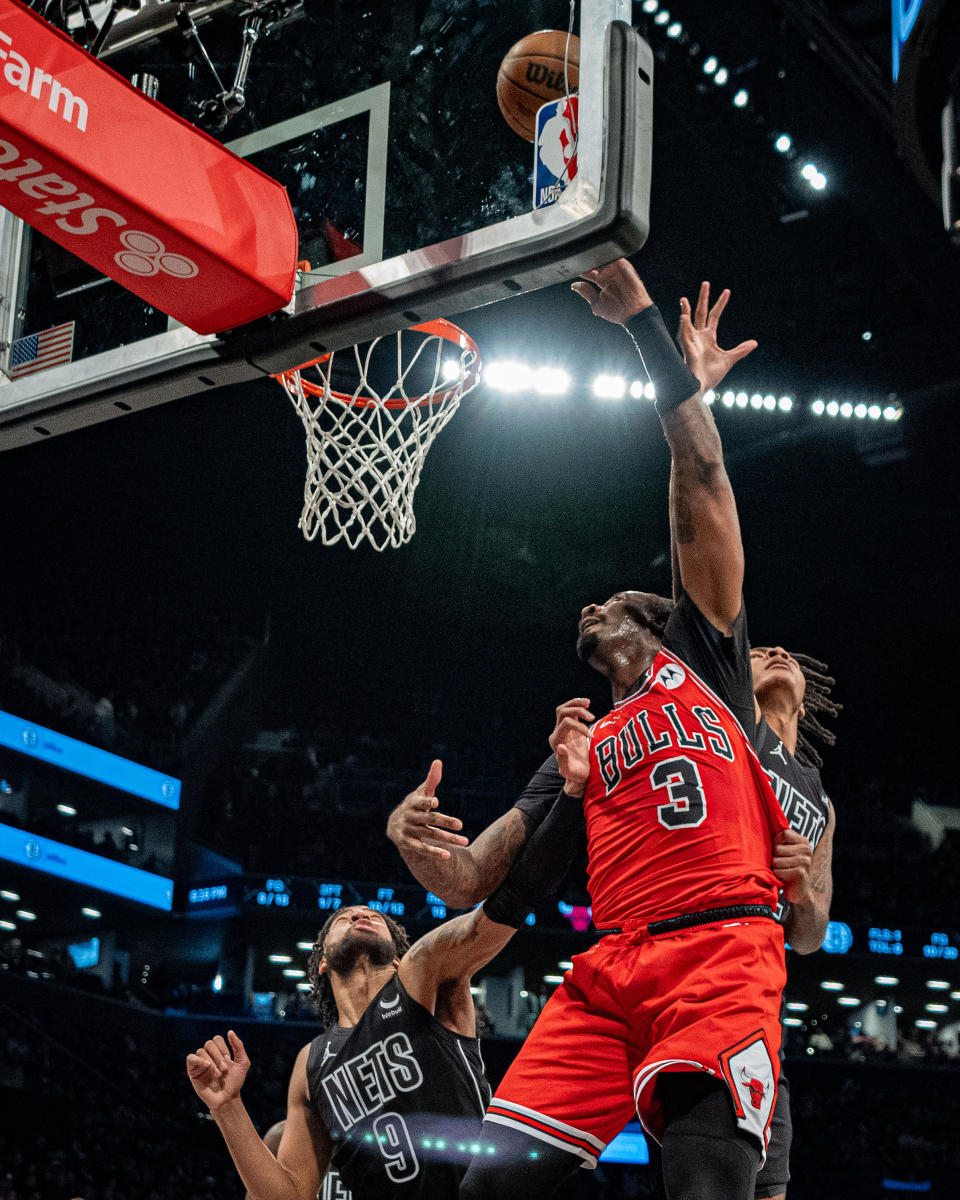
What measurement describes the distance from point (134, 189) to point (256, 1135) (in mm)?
3034

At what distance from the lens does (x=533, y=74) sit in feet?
11.1

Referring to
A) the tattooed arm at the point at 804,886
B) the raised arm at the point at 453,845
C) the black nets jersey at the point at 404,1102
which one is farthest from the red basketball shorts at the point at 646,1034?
the black nets jersey at the point at 404,1102

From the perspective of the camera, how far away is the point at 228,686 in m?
21.6

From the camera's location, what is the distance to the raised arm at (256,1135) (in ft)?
14.5

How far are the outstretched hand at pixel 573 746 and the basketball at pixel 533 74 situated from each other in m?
1.48

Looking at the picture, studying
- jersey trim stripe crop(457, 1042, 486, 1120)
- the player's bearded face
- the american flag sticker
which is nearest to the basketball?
the american flag sticker

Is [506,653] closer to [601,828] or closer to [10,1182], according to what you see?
[10,1182]

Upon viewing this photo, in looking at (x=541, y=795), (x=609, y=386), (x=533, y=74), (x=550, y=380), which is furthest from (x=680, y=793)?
(x=609, y=386)

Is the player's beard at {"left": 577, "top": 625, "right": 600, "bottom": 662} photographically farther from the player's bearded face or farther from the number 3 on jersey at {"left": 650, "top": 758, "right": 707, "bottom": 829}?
the player's bearded face

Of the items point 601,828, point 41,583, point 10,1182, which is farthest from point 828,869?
point 41,583

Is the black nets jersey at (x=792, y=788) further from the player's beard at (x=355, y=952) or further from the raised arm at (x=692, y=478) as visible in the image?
the player's beard at (x=355, y=952)

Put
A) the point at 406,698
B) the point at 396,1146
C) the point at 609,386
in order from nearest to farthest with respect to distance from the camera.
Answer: the point at 396,1146
the point at 609,386
the point at 406,698

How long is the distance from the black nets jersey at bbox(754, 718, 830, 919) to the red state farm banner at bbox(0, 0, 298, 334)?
5.94 feet

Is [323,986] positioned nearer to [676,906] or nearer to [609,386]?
[676,906]
